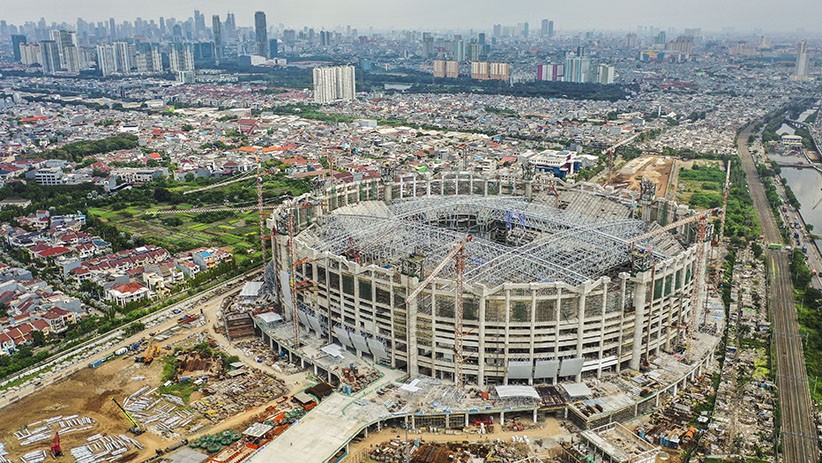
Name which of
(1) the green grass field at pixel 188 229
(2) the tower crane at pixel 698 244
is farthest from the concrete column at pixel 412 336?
(1) the green grass field at pixel 188 229

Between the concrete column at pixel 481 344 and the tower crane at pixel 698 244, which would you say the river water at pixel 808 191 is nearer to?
the tower crane at pixel 698 244

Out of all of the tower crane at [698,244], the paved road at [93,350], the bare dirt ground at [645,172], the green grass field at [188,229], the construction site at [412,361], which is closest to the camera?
the construction site at [412,361]

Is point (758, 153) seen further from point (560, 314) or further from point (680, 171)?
point (560, 314)

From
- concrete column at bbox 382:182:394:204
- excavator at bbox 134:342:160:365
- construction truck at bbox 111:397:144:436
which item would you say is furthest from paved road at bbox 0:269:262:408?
concrete column at bbox 382:182:394:204

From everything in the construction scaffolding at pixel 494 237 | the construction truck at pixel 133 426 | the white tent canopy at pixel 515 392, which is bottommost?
the construction truck at pixel 133 426

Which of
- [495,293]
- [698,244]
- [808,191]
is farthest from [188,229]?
[808,191]

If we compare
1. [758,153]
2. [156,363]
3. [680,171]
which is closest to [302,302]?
[156,363]

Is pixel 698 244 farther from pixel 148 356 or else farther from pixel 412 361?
pixel 148 356

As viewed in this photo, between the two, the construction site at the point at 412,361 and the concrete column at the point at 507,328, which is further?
the concrete column at the point at 507,328
